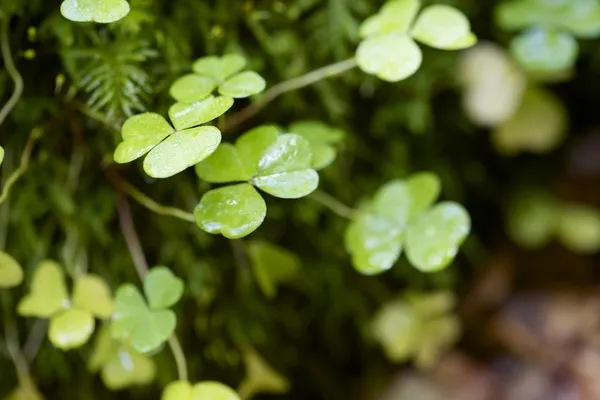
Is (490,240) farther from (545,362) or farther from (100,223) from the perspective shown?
(100,223)

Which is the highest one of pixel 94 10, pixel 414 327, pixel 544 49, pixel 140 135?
pixel 94 10

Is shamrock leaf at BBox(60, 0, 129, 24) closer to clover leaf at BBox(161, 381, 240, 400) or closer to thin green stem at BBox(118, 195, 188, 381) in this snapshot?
thin green stem at BBox(118, 195, 188, 381)

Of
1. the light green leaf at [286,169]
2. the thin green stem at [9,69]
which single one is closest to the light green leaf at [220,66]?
the light green leaf at [286,169]

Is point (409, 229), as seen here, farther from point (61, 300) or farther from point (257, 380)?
point (61, 300)

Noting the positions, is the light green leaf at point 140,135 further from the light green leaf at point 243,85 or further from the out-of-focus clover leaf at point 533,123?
the out-of-focus clover leaf at point 533,123

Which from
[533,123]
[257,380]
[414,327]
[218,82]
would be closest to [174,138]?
[218,82]

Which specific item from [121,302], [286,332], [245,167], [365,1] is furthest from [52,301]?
[365,1]

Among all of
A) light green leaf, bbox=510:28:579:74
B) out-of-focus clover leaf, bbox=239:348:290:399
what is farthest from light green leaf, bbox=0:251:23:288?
light green leaf, bbox=510:28:579:74
